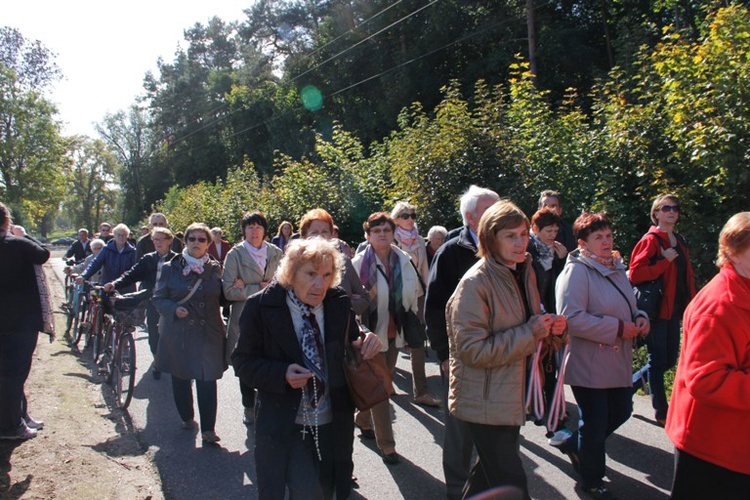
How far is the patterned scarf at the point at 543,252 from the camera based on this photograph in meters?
Answer: 5.25

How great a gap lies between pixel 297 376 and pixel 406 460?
2.48 metres

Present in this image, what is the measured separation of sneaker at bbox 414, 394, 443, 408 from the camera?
263 inches

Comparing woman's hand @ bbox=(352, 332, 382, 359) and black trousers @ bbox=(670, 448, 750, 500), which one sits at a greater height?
woman's hand @ bbox=(352, 332, 382, 359)

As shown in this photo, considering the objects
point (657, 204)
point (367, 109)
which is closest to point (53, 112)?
point (367, 109)

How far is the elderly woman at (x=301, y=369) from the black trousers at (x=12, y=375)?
3.35 metres

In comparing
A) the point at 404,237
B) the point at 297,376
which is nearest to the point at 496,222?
the point at 297,376

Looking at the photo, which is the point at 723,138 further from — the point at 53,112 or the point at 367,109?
the point at 53,112

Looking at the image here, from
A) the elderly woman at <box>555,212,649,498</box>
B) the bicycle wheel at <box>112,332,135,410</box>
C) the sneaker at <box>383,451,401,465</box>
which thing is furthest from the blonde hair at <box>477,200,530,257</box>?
the bicycle wheel at <box>112,332,135,410</box>

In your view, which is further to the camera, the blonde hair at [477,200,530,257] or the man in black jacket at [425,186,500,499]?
the man in black jacket at [425,186,500,499]

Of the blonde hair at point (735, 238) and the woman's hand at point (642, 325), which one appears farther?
the woman's hand at point (642, 325)

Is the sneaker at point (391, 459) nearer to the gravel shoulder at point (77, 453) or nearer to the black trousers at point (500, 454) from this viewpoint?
the gravel shoulder at point (77, 453)

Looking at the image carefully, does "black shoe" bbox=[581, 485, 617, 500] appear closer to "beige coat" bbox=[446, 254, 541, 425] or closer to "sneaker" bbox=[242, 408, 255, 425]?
"beige coat" bbox=[446, 254, 541, 425]

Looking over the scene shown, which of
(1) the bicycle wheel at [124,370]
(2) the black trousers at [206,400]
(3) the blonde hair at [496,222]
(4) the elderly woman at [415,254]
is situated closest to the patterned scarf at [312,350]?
(3) the blonde hair at [496,222]

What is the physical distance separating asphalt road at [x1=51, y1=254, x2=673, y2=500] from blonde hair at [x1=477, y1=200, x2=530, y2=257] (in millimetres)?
2139
